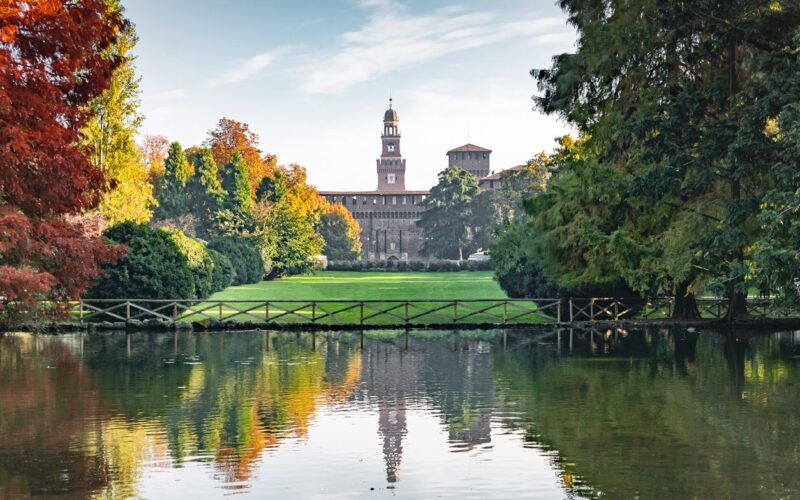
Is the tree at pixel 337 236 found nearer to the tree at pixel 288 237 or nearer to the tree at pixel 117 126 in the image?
the tree at pixel 288 237

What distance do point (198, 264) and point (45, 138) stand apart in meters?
30.0

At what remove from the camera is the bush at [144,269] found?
3634cm

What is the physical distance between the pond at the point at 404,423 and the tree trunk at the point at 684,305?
29.6 ft

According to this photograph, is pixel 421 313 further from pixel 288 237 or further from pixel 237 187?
pixel 237 187

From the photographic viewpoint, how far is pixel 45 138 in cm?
1969

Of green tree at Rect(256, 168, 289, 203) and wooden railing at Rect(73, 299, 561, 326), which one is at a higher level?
green tree at Rect(256, 168, 289, 203)

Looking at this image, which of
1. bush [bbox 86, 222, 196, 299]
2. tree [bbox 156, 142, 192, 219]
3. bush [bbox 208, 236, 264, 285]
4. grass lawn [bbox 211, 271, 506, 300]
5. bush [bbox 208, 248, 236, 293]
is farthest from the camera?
tree [bbox 156, 142, 192, 219]

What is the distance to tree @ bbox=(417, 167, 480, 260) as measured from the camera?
124250 millimetres

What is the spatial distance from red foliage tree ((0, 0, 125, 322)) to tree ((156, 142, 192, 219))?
66274mm

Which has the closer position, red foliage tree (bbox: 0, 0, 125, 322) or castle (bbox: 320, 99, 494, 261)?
red foliage tree (bbox: 0, 0, 125, 322)

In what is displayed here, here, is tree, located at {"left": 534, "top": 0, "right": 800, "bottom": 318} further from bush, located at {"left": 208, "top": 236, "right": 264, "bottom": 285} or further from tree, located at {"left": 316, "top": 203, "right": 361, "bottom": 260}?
tree, located at {"left": 316, "top": 203, "right": 361, "bottom": 260}

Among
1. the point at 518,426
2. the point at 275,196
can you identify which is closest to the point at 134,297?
the point at 518,426

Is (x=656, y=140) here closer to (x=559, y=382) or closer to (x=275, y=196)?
(x=559, y=382)

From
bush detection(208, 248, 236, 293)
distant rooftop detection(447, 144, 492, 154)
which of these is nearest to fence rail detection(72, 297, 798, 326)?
bush detection(208, 248, 236, 293)
